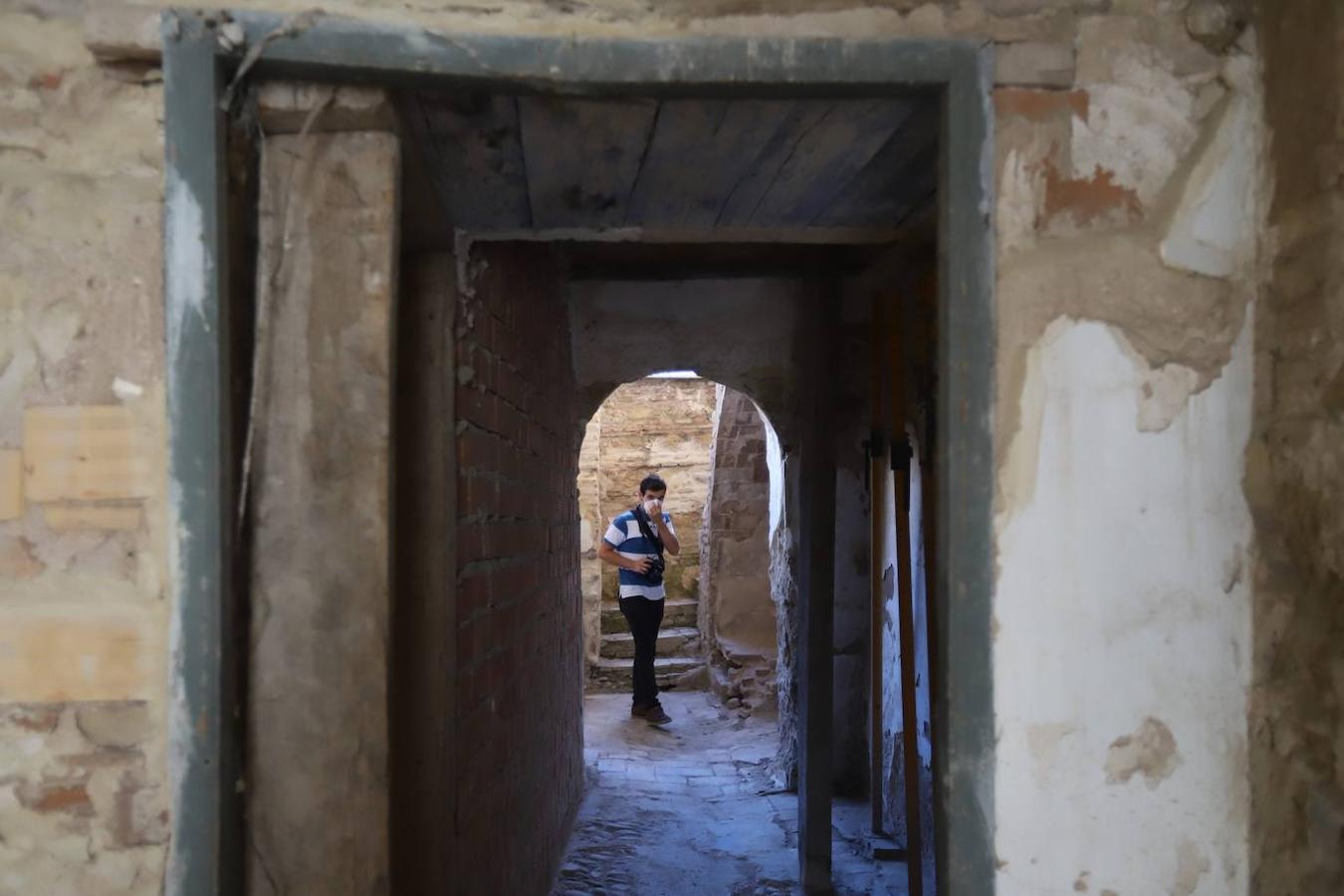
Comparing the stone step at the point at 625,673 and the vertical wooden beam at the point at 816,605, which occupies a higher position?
the vertical wooden beam at the point at 816,605

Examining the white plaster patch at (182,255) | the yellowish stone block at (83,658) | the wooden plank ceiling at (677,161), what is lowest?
the yellowish stone block at (83,658)

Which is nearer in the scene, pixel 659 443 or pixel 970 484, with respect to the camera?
pixel 970 484

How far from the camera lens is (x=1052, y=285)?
1.21 metres

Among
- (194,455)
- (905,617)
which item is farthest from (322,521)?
(905,617)

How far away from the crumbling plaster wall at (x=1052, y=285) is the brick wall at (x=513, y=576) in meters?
0.81

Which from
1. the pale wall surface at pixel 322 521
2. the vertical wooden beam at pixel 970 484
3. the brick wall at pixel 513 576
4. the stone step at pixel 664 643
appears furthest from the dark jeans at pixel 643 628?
the vertical wooden beam at pixel 970 484

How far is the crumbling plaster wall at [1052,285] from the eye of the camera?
114cm

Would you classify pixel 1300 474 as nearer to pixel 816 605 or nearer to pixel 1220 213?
pixel 1220 213

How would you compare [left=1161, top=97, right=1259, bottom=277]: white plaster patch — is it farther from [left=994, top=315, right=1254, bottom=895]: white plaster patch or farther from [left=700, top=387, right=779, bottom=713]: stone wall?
[left=700, top=387, right=779, bottom=713]: stone wall

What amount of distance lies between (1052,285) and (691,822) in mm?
3506

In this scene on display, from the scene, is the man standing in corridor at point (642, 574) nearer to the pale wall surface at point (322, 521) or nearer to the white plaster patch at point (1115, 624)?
the pale wall surface at point (322, 521)

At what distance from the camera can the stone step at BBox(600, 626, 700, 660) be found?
7965 mm

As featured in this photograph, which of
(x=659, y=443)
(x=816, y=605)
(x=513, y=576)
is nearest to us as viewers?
(x=513, y=576)

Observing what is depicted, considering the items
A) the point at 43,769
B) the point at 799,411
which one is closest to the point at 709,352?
the point at 799,411
